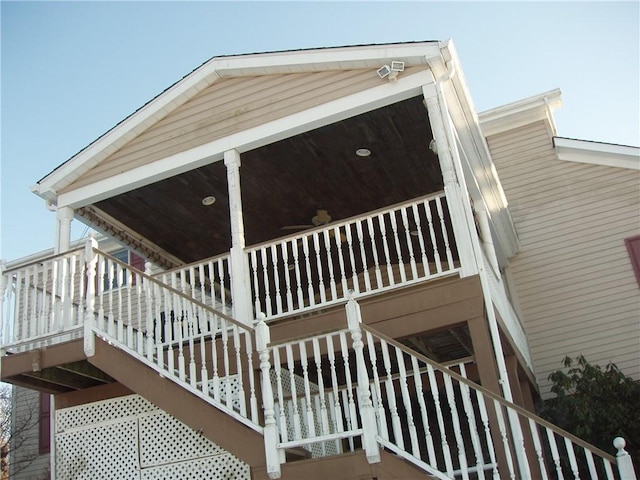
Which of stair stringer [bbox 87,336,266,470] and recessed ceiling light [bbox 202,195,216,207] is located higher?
recessed ceiling light [bbox 202,195,216,207]

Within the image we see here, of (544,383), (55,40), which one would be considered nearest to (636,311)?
(544,383)

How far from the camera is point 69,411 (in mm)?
8000

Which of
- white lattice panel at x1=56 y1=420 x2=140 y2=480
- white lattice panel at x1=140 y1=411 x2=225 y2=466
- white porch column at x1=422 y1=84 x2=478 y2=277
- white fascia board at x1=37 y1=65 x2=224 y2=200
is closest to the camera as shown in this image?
white porch column at x1=422 y1=84 x2=478 y2=277

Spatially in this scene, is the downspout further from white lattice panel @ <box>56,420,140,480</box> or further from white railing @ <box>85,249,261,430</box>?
white lattice panel @ <box>56,420,140,480</box>

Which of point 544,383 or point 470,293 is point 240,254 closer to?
point 470,293

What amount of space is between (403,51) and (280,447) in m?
4.55

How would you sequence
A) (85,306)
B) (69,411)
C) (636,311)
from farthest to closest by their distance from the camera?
(636,311) < (69,411) < (85,306)

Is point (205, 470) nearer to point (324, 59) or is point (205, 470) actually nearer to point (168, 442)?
point (168, 442)

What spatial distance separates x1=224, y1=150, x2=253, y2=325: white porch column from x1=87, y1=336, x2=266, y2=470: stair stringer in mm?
1229

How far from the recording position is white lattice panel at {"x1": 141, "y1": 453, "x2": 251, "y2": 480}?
6781mm

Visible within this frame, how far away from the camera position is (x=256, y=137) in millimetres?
8406

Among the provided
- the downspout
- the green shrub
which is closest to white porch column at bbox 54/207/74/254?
the downspout

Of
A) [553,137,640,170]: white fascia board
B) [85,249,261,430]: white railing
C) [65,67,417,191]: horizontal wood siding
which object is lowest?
[85,249,261,430]: white railing

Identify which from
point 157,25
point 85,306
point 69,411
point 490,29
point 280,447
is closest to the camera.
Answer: point 280,447
